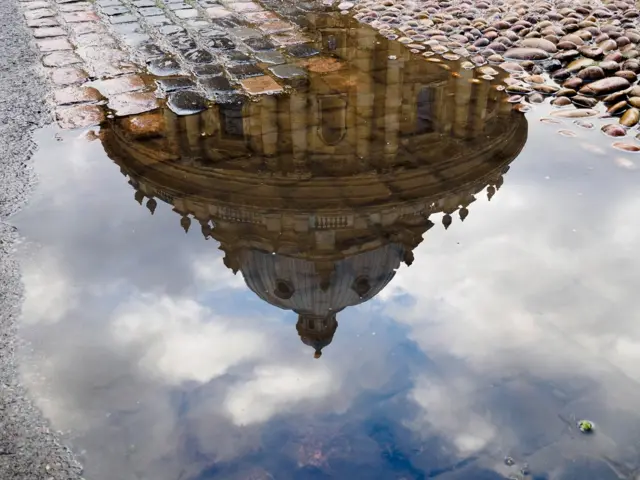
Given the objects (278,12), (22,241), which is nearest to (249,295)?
(22,241)

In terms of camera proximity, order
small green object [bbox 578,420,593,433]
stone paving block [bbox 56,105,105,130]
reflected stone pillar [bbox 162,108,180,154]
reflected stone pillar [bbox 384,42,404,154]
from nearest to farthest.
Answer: small green object [bbox 578,420,593,433], reflected stone pillar [bbox 162,108,180,154], reflected stone pillar [bbox 384,42,404,154], stone paving block [bbox 56,105,105,130]

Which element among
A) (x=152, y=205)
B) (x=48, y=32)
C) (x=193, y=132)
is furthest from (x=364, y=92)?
(x=48, y=32)

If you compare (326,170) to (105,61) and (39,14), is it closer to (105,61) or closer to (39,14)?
(105,61)

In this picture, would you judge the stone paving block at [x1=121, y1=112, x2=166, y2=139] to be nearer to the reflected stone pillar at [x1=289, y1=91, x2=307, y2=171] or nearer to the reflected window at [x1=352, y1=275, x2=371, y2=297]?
the reflected stone pillar at [x1=289, y1=91, x2=307, y2=171]

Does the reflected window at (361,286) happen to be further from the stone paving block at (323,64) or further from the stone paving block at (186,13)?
the stone paving block at (186,13)

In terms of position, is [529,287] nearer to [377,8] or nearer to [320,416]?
[320,416]

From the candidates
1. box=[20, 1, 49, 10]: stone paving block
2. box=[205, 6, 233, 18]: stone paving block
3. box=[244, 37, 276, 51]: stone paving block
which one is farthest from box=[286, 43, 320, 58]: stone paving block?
box=[20, 1, 49, 10]: stone paving block
